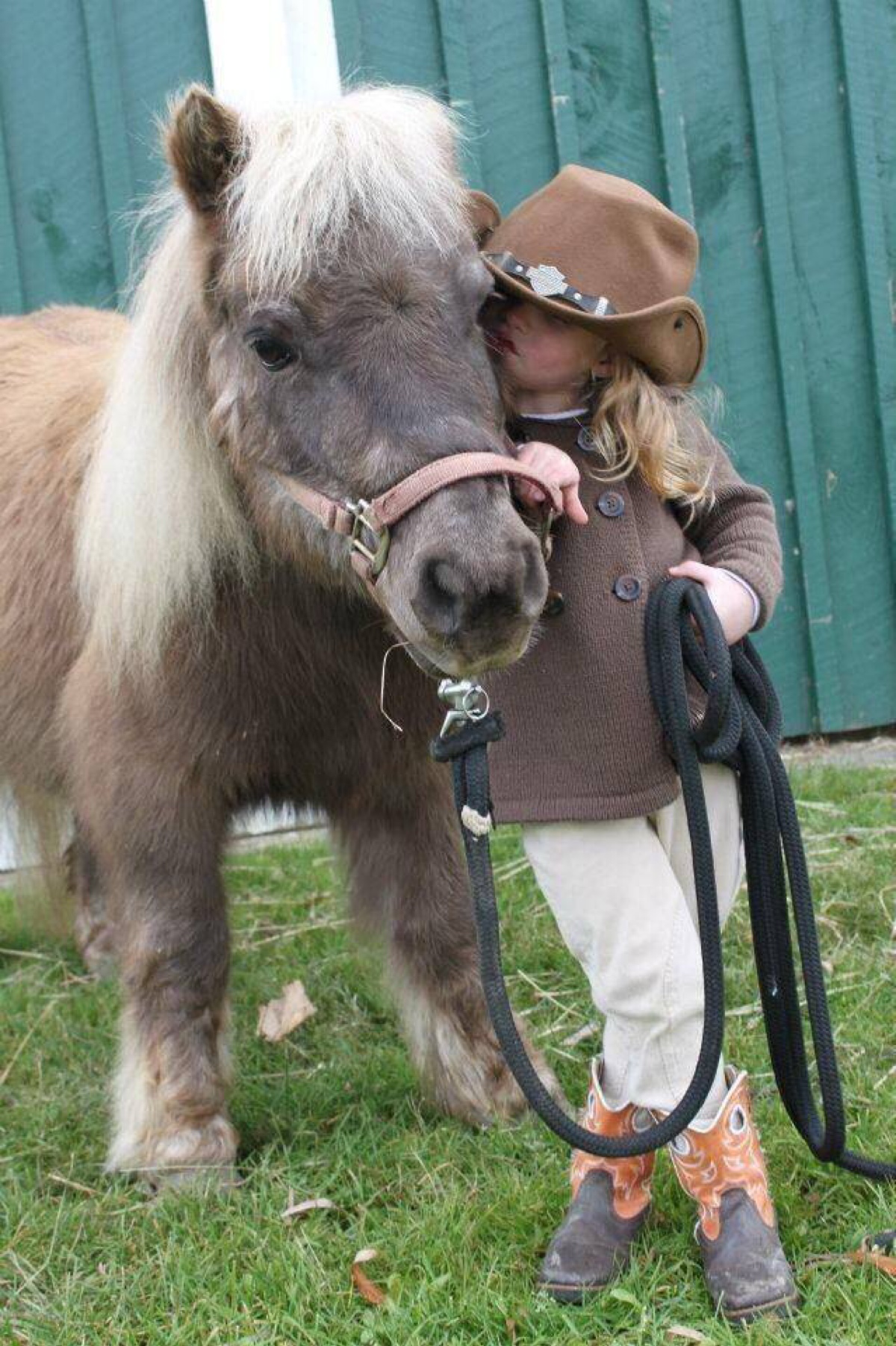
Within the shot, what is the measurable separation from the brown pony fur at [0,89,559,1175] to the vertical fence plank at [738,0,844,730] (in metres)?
2.62

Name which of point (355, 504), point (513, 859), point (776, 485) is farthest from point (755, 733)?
point (776, 485)

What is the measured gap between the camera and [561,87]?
480 cm

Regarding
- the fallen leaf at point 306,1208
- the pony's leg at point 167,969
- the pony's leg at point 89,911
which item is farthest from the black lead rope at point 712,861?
the pony's leg at point 89,911

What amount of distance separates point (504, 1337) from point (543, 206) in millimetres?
1618

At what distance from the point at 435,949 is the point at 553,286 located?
4.65ft

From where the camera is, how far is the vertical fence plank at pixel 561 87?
4.77 metres

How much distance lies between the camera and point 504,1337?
76.5 inches

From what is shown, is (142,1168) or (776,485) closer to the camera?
(142,1168)

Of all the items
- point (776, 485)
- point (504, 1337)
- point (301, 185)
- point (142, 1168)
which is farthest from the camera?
point (776, 485)

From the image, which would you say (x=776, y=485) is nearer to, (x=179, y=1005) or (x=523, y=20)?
(x=523, y=20)

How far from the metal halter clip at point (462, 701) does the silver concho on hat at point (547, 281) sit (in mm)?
576

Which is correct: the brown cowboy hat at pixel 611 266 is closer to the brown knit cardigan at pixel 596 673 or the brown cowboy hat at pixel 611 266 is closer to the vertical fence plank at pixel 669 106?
the brown knit cardigan at pixel 596 673

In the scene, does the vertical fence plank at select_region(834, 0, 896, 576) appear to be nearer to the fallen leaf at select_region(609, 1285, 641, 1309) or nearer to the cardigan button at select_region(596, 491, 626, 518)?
the cardigan button at select_region(596, 491, 626, 518)

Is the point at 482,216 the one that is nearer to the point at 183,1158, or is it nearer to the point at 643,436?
the point at 643,436
